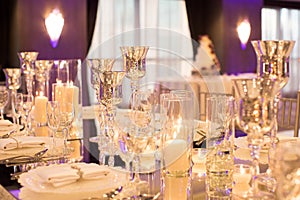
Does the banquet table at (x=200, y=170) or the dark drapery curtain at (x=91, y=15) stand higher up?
the dark drapery curtain at (x=91, y=15)

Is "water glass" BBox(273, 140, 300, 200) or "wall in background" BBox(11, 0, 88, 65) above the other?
"wall in background" BBox(11, 0, 88, 65)

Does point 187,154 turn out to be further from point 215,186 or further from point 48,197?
point 48,197

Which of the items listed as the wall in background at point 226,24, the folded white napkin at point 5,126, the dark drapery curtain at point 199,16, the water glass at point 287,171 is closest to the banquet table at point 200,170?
the water glass at point 287,171

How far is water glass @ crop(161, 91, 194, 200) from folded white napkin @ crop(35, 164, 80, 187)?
274 millimetres

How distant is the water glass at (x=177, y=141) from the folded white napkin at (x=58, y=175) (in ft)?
0.90

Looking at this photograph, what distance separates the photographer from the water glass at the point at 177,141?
1.42 metres

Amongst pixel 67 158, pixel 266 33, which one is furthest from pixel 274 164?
pixel 266 33

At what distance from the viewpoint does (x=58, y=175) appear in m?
1.27

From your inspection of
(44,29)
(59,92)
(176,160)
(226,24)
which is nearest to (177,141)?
(176,160)

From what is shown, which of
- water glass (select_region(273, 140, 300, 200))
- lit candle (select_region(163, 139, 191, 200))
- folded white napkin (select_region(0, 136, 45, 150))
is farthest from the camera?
folded white napkin (select_region(0, 136, 45, 150))

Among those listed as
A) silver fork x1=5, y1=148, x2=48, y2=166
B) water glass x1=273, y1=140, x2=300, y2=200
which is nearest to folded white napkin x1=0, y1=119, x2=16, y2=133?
silver fork x1=5, y1=148, x2=48, y2=166

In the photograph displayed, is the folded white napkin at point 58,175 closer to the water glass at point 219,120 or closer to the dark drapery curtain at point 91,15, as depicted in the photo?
the water glass at point 219,120

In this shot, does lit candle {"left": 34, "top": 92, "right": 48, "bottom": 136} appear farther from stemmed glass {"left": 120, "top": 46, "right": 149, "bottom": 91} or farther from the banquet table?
the banquet table

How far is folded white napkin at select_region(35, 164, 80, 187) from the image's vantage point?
4.15 feet
